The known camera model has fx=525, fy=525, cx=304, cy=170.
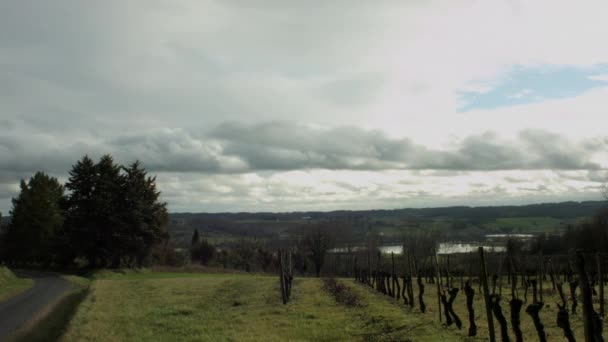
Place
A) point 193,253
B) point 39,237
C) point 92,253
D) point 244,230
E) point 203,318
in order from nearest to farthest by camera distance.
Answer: point 203,318
point 92,253
point 39,237
point 193,253
point 244,230

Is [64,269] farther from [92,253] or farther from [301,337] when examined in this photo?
[301,337]

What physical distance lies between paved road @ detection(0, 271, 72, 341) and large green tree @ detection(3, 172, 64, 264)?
28.3 meters

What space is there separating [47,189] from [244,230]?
101544 millimetres

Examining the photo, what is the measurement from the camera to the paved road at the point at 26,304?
1959 centimetres

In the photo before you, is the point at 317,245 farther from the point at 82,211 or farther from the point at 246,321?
the point at 246,321

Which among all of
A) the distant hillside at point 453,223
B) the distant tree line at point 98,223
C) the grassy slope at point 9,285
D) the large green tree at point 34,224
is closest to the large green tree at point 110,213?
the distant tree line at point 98,223

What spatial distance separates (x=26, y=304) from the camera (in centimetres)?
2620

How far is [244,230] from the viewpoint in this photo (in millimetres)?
166875

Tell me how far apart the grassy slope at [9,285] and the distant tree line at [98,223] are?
15871 mm

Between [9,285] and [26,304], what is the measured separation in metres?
10.9

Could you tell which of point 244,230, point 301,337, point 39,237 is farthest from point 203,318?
point 244,230

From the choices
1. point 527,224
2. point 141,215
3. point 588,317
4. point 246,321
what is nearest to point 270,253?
point 141,215

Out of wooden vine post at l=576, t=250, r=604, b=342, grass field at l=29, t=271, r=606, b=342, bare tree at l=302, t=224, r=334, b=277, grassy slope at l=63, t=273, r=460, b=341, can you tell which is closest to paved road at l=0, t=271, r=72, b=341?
grass field at l=29, t=271, r=606, b=342

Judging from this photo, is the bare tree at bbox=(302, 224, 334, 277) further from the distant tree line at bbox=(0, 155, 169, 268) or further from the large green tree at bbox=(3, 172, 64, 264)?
the large green tree at bbox=(3, 172, 64, 264)
